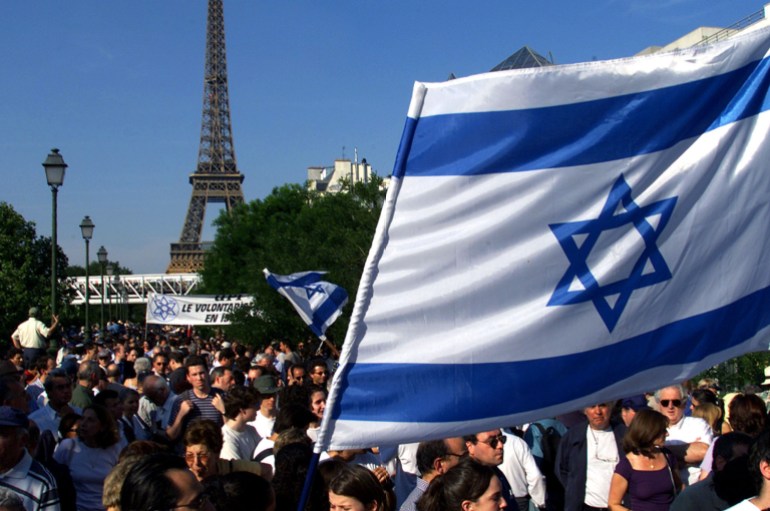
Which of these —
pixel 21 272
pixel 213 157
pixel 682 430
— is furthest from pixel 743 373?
pixel 213 157

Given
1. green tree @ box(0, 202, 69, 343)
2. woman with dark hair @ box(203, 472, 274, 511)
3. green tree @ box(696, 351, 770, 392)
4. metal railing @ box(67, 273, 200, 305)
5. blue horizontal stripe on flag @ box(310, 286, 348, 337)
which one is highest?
metal railing @ box(67, 273, 200, 305)

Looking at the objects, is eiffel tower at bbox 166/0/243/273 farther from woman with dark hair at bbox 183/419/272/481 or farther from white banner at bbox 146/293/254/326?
woman with dark hair at bbox 183/419/272/481

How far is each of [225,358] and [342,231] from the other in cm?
1123

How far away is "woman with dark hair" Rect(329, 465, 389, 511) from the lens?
4.51 meters

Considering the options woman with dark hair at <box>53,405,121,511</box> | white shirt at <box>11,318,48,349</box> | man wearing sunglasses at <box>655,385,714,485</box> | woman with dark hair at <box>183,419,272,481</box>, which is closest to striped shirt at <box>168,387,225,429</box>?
woman with dark hair at <box>53,405,121,511</box>

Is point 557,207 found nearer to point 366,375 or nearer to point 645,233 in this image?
point 645,233

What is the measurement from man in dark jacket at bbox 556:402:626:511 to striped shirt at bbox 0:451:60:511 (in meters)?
3.53

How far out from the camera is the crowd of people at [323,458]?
13.9 feet

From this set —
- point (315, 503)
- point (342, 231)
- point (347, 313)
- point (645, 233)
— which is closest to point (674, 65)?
point (645, 233)

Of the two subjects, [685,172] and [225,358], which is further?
[225,358]

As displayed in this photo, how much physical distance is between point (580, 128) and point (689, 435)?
14.3 feet

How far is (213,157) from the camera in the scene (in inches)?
4621

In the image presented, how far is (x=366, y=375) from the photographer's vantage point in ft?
11.9

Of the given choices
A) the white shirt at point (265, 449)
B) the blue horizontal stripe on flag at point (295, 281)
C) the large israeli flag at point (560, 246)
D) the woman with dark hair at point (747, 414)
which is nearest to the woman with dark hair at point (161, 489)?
the large israeli flag at point (560, 246)
